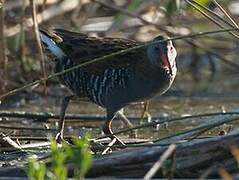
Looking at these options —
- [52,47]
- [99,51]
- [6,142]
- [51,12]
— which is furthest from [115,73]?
[51,12]

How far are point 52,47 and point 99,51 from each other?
43cm

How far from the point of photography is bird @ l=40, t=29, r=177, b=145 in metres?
5.47

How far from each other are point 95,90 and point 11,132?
58cm

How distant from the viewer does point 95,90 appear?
18.0 feet

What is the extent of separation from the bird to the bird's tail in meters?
0.01

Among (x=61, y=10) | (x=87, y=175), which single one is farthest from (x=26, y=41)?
(x=87, y=175)

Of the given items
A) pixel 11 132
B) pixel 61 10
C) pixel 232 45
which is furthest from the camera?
pixel 232 45

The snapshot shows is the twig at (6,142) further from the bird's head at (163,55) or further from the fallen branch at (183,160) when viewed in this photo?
the bird's head at (163,55)

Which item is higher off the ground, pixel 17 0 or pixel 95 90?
pixel 17 0

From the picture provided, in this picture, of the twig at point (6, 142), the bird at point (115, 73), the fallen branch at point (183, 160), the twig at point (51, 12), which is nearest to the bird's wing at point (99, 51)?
the bird at point (115, 73)

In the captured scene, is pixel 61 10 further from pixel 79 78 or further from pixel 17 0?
pixel 79 78

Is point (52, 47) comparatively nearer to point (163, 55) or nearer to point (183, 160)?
point (163, 55)

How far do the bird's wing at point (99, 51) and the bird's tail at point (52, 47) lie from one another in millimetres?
24

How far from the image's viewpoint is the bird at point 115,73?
547 cm
